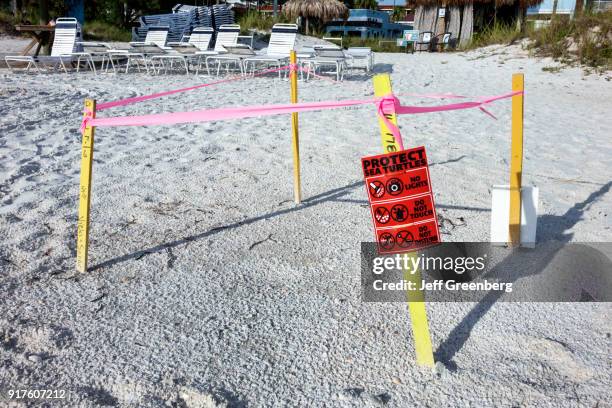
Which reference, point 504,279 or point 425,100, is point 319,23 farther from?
point 504,279

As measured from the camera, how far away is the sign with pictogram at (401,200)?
6.49 ft

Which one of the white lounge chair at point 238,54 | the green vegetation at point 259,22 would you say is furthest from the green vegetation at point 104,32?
the white lounge chair at point 238,54

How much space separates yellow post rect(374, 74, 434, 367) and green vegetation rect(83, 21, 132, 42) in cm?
1906

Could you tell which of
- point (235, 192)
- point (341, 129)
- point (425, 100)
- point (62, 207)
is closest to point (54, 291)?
point (62, 207)

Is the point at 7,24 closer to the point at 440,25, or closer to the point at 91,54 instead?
the point at 91,54

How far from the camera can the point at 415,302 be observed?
2164 mm

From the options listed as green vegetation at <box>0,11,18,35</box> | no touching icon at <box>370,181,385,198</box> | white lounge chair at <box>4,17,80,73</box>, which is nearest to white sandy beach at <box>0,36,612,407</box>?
no touching icon at <box>370,181,385,198</box>

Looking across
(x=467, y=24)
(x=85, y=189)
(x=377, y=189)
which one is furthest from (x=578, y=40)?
(x=85, y=189)

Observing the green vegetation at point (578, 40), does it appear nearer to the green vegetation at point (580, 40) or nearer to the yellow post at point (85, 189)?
the green vegetation at point (580, 40)

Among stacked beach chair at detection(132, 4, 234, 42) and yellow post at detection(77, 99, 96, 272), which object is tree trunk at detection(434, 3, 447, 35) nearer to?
stacked beach chair at detection(132, 4, 234, 42)

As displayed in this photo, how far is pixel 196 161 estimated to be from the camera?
498 cm

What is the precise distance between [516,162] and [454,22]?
715 inches

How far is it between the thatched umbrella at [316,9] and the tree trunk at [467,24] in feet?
20.2

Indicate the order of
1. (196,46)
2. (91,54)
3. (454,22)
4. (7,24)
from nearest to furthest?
(91,54) → (196,46) → (454,22) → (7,24)
